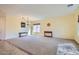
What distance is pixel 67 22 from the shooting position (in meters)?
1.62

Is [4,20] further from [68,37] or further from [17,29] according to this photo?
[68,37]

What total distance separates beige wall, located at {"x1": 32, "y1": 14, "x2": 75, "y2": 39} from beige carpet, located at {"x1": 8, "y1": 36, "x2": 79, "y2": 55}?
0.08 metres

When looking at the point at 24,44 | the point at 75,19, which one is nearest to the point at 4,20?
the point at 24,44

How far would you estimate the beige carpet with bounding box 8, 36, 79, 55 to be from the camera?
5.09ft

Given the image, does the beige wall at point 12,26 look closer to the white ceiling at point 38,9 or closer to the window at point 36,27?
the white ceiling at point 38,9

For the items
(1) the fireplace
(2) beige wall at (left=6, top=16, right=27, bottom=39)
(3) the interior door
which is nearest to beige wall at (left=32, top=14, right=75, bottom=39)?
(1) the fireplace

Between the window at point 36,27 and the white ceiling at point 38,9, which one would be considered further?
the window at point 36,27

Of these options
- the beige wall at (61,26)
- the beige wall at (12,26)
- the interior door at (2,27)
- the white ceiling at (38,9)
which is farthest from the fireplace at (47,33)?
the interior door at (2,27)

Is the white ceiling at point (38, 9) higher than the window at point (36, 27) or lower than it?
higher

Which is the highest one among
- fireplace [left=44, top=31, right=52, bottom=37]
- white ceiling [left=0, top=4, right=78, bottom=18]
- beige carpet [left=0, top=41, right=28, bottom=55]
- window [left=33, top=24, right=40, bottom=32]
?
white ceiling [left=0, top=4, right=78, bottom=18]

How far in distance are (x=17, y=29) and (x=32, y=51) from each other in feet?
1.25

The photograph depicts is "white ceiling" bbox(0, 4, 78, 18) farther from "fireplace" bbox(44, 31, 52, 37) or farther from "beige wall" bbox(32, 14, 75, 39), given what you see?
"fireplace" bbox(44, 31, 52, 37)

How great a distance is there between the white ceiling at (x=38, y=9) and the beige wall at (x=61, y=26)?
7cm

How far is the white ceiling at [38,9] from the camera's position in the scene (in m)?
1.57
